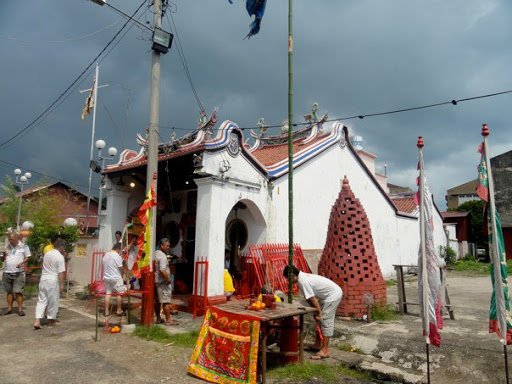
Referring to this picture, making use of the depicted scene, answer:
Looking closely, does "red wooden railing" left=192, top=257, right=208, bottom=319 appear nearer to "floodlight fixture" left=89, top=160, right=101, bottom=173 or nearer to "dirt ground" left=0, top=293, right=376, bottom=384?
"dirt ground" left=0, top=293, right=376, bottom=384

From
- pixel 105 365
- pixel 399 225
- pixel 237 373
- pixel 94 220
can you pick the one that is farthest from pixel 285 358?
pixel 94 220

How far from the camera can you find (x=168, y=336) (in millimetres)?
7090

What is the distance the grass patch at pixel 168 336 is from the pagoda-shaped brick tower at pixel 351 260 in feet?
11.4

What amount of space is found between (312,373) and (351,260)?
375 cm

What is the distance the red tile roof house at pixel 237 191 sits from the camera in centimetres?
933

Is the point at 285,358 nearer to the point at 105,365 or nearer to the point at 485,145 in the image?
the point at 105,365

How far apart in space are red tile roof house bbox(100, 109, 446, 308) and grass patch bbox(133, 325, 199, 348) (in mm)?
1900

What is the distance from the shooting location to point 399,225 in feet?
59.8

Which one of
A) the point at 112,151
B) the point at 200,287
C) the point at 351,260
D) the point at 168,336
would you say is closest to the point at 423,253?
the point at 351,260

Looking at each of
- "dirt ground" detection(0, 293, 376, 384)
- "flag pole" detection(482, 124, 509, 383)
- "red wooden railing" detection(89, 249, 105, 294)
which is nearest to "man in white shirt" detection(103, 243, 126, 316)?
"dirt ground" detection(0, 293, 376, 384)

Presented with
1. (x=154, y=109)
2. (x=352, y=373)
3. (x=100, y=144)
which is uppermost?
(x=100, y=144)

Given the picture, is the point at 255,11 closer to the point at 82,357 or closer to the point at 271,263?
the point at 271,263

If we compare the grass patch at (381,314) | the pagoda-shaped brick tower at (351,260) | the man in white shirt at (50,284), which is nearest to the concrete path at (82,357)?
the man in white shirt at (50,284)

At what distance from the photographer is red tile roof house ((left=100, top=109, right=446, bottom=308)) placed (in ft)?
30.6
